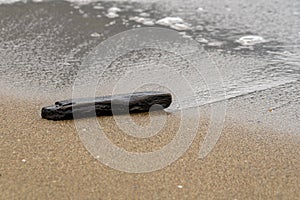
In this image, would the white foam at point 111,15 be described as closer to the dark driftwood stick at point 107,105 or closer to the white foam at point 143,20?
the white foam at point 143,20

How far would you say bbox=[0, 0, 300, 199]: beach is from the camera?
92.4 inches

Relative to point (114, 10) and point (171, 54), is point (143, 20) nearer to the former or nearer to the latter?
point (114, 10)

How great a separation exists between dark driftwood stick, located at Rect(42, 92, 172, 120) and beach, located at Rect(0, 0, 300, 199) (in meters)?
0.04

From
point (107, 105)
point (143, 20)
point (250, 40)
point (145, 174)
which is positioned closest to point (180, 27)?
point (143, 20)

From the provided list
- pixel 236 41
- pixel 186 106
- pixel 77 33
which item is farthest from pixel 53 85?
pixel 236 41

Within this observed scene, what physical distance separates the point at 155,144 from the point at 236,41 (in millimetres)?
1902

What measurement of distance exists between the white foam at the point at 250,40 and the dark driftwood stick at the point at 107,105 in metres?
1.51

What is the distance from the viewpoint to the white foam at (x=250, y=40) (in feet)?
14.1

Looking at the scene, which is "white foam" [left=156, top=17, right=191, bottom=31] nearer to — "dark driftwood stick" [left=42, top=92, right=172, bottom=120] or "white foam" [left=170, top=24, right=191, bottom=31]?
"white foam" [left=170, top=24, right=191, bottom=31]

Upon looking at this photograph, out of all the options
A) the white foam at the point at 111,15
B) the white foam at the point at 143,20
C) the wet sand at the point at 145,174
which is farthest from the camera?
the white foam at the point at 111,15

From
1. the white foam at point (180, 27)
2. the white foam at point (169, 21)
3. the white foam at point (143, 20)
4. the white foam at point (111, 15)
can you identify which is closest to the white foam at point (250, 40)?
the white foam at point (180, 27)

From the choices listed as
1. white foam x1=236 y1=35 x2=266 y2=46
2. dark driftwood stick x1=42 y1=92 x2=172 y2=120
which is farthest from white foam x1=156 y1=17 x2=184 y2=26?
dark driftwood stick x1=42 y1=92 x2=172 y2=120

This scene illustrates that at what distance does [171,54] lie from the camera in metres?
4.03

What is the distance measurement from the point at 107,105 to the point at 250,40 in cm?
185
